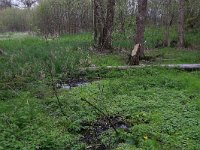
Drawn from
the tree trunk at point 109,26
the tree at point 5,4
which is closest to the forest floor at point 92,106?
the tree trunk at point 109,26

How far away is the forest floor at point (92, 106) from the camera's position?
5812 millimetres

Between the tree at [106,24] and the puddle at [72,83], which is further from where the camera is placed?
the tree at [106,24]

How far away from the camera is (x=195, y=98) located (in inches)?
315

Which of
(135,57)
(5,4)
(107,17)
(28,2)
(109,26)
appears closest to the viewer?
(135,57)

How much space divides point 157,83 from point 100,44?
6.65 metres

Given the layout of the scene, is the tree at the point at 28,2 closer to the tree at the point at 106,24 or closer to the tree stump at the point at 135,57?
the tree at the point at 106,24

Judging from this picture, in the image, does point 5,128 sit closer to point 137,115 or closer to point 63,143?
point 63,143

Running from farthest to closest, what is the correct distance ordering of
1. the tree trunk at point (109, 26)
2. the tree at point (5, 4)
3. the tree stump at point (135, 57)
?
the tree at point (5, 4) → the tree trunk at point (109, 26) → the tree stump at point (135, 57)

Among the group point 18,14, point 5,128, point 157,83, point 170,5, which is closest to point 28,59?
point 157,83

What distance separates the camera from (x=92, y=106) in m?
7.11

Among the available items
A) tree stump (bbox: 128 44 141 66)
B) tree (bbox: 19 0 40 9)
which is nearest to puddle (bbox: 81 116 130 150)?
tree stump (bbox: 128 44 141 66)

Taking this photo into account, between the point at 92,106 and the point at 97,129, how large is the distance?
0.77 m

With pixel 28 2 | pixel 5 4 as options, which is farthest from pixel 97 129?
pixel 5 4

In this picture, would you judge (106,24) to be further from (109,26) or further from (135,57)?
(135,57)
